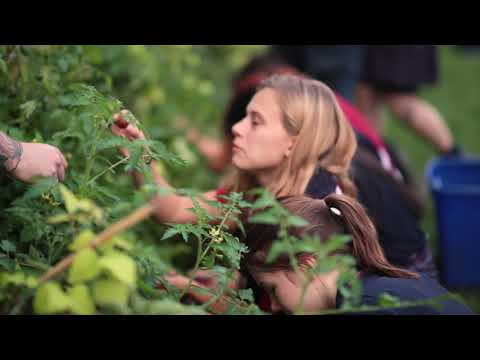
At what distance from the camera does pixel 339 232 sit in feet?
5.37

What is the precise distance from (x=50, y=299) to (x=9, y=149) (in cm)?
57

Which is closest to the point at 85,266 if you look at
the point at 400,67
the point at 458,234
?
the point at 458,234

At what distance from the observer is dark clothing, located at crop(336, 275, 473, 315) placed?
4.93 feet

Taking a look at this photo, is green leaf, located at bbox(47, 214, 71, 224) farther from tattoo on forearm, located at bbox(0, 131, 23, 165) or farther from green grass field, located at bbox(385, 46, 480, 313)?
green grass field, located at bbox(385, 46, 480, 313)

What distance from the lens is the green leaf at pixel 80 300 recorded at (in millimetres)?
1012

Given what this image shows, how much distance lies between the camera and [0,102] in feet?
6.01

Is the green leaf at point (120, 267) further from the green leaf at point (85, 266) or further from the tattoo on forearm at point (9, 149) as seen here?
the tattoo on forearm at point (9, 149)

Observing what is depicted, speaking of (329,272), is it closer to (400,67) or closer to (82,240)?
(82,240)

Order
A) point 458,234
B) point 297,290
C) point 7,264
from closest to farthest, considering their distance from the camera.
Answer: point 7,264 < point 297,290 < point 458,234

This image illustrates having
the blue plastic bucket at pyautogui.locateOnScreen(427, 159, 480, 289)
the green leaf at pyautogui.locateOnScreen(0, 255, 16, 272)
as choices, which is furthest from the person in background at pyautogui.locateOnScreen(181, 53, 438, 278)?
the green leaf at pyautogui.locateOnScreen(0, 255, 16, 272)

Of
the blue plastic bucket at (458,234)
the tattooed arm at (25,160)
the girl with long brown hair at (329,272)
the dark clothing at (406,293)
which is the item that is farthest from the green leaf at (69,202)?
the blue plastic bucket at (458,234)
